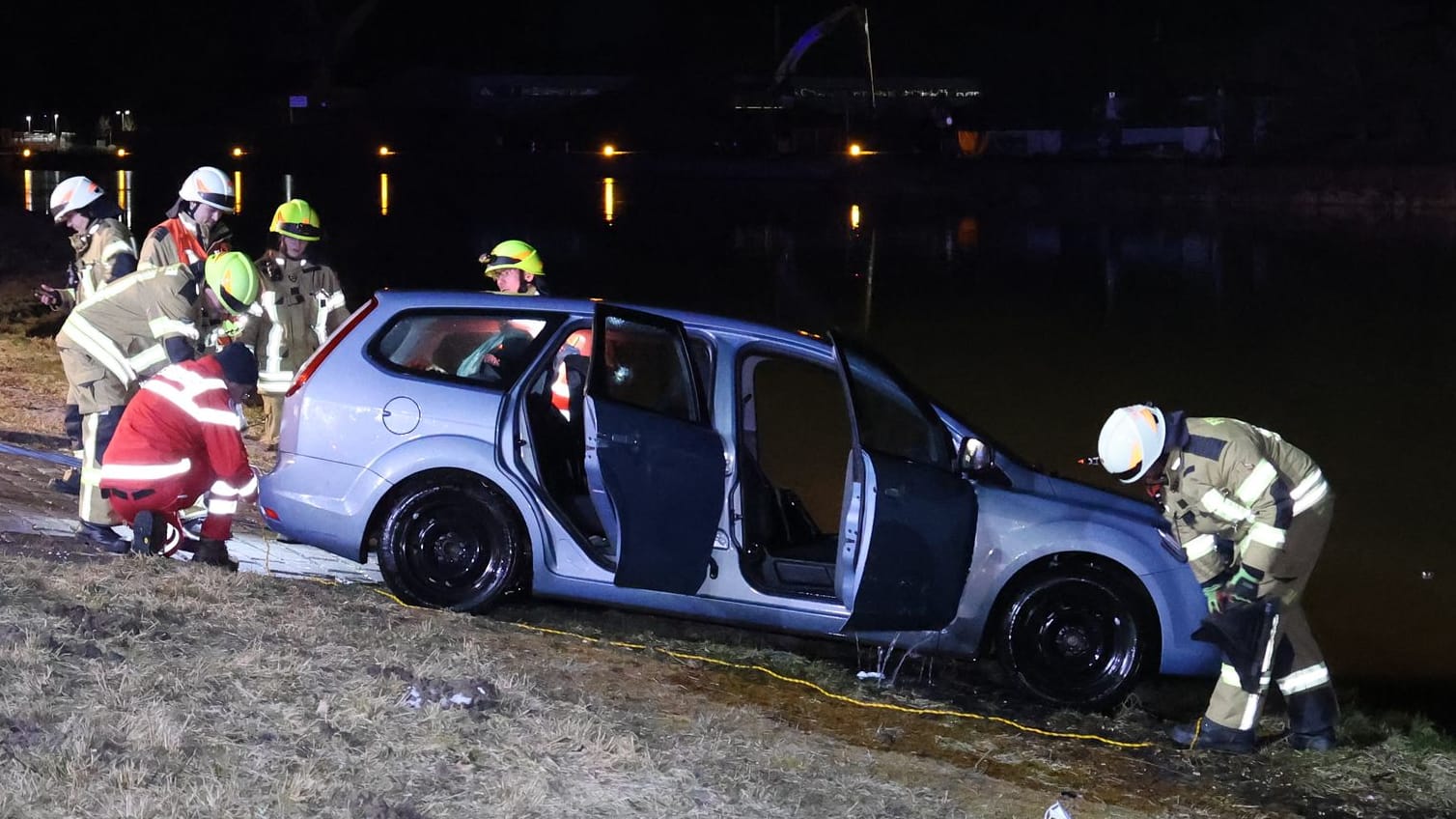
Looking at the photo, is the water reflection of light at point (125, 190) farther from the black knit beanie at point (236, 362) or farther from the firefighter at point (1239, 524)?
the firefighter at point (1239, 524)

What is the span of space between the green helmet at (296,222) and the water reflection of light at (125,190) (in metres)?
23.3

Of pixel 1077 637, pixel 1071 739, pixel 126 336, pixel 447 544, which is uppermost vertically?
pixel 126 336

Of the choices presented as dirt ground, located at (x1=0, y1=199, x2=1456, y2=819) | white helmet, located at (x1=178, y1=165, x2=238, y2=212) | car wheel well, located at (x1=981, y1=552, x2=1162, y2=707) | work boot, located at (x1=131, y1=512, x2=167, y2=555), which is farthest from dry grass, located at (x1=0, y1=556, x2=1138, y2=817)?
white helmet, located at (x1=178, y1=165, x2=238, y2=212)

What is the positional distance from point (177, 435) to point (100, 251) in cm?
168

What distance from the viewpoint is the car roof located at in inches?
272

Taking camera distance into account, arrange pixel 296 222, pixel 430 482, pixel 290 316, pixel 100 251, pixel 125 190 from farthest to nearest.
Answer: pixel 125 190 < pixel 290 316 < pixel 296 222 < pixel 100 251 < pixel 430 482

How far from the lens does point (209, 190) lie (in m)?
8.76

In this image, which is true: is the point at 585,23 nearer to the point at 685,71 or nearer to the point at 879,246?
the point at 685,71

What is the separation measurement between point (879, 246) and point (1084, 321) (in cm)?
1109

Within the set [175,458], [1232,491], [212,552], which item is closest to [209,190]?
[175,458]

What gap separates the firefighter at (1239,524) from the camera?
577 centimetres

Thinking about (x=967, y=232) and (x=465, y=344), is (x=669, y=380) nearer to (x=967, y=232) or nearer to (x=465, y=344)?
(x=465, y=344)

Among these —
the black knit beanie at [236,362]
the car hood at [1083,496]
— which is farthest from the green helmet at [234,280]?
the car hood at [1083,496]

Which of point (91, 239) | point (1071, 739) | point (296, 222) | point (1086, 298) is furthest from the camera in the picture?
point (1086, 298)
